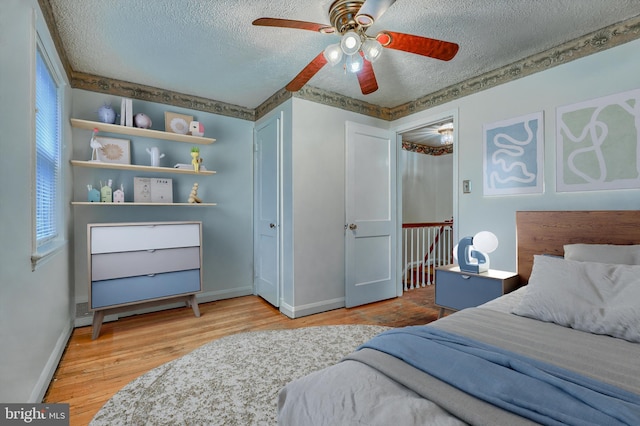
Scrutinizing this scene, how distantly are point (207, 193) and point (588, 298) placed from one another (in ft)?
11.4

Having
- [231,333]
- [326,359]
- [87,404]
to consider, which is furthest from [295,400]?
[231,333]

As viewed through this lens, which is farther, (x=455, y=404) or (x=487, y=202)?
(x=487, y=202)

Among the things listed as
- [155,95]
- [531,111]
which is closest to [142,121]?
[155,95]

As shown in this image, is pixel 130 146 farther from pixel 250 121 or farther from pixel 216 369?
pixel 216 369

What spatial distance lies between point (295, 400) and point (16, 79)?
1954 millimetres

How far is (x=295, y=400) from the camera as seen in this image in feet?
3.38

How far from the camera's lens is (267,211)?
3.60 m

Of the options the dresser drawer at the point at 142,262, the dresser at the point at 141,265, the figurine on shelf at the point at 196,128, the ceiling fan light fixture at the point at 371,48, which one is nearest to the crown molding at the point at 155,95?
the figurine on shelf at the point at 196,128

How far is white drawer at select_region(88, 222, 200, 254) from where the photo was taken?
2.67m

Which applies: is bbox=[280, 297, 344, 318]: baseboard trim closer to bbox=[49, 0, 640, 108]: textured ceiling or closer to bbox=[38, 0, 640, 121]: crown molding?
bbox=[38, 0, 640, 121]: crown molding

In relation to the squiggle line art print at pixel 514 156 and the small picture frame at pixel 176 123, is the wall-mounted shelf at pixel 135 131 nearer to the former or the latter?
the small picture frame at pixel 176 123

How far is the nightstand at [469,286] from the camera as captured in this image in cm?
238

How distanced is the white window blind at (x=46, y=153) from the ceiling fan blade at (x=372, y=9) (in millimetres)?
2069

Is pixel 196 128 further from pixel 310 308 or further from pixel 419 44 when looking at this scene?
pixel 419 44
